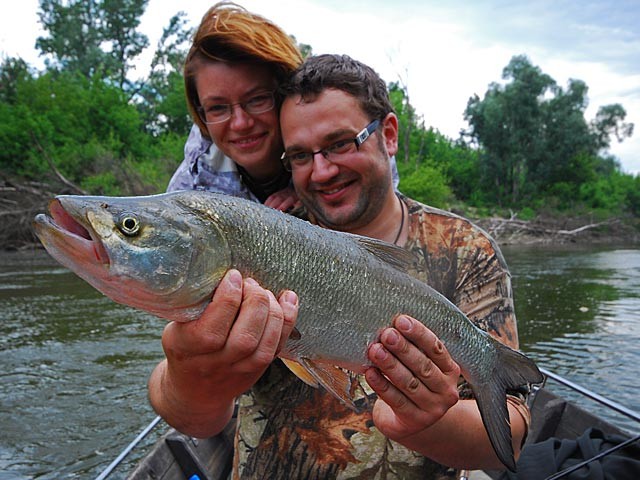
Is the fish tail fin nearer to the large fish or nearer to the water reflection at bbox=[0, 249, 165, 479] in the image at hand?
the large fish

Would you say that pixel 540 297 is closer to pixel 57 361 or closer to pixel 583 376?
pixel 583 376

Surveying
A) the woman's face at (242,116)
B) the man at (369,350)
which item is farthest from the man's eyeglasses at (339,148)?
the woman's face at (242,116)

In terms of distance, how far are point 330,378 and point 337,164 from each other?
0.99 meters

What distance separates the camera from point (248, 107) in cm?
283

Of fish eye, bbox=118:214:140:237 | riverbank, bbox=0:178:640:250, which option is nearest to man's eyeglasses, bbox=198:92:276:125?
fish eye, bbox=118:214:140:237

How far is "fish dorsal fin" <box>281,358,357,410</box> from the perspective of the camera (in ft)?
6.61

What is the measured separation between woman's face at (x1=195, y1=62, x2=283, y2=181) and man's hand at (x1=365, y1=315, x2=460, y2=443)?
1.37 m

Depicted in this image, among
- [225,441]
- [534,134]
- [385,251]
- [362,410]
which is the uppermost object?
[534,134]

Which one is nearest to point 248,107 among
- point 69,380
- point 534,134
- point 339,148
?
point 339,148

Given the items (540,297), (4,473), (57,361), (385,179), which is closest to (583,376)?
(540,297)

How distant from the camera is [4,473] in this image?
20.6 ft

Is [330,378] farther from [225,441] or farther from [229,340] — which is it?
[225,441]

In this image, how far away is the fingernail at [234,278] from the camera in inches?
69.0

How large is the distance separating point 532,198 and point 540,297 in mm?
32097
